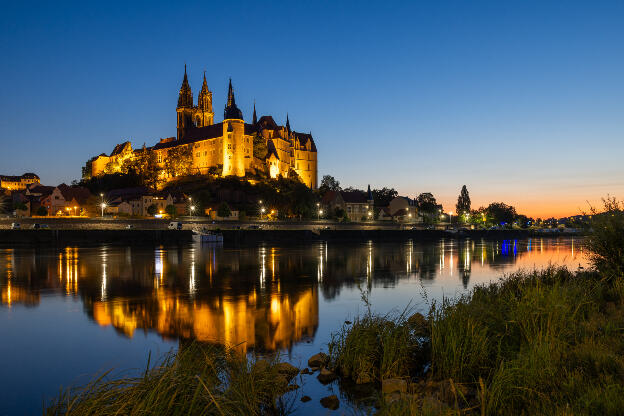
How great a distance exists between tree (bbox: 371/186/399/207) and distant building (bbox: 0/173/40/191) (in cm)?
13764

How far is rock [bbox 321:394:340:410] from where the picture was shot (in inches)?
304

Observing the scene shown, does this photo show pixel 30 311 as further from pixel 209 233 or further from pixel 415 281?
pixel 209 233

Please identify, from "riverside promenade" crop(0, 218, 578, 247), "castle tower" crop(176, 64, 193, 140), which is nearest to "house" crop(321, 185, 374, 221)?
"riverside promenade" crop(0, 218, 578, 247)

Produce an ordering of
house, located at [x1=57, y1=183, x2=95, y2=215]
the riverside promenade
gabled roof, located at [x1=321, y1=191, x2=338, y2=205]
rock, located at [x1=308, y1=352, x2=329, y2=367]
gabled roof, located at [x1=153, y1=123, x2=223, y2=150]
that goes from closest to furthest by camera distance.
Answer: rock, located at [x1=308, y1=352, x2=329, y2=367]
the riverside promenade
house, located at [x1=57, y1=183, x2=95, y2=215]
gabled roof, located at [x1=321, y1=191, x2=338, y2=205]
gabled roof, located at [x1=153, y1=123, x2=223, y2=150]

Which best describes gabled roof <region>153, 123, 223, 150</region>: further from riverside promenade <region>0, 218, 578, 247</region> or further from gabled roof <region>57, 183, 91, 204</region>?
riverside promenade <region>0, 218, 578, 247</region>

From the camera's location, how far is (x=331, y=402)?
7.82 meters

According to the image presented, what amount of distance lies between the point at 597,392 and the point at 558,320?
3.73 metres

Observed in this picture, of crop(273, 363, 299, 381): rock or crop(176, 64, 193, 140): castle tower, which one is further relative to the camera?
crop(176, 64, 193, 140): castle tower

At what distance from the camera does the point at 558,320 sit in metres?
9.37

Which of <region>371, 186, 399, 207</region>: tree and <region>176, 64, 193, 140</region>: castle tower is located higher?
<region>176, 64, 193, 140</region>: castle tower

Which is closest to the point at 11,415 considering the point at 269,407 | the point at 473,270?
the point at 269,407

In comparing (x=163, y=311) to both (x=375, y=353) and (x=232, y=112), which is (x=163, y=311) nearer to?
(x=375, y=353)

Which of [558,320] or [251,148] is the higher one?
[251,148]

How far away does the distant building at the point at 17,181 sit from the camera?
182750 millimetres
